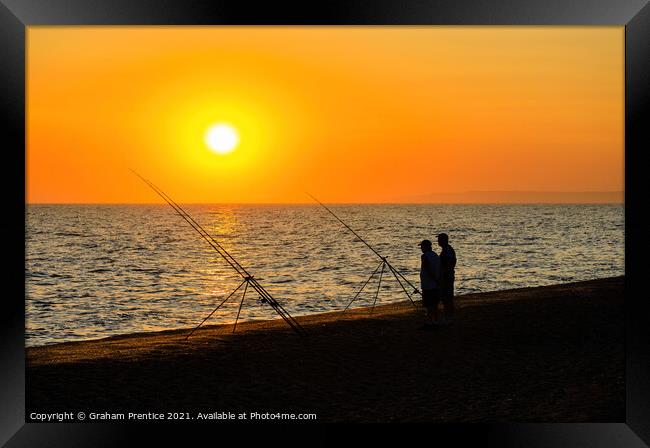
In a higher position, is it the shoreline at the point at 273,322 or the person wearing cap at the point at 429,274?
the person wearing cap at the point at 429,274

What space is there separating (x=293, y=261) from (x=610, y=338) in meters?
32.7

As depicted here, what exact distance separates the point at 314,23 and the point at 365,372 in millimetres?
4368

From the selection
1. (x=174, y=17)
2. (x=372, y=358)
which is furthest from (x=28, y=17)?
(x=372, y=358)

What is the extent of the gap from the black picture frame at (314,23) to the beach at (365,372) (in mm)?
779

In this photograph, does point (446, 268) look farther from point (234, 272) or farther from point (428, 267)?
point (234, 272)

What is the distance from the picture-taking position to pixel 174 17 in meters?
6.38

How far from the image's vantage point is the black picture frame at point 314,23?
20.7 ft

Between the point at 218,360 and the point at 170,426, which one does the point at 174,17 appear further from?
the point at 218,360

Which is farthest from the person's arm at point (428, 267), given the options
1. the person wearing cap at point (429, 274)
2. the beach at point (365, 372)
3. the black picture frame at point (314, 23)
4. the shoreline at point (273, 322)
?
the black picture frame at point (314, 23)

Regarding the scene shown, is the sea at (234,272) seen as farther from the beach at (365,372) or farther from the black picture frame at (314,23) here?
the black picture frame at (314,23)

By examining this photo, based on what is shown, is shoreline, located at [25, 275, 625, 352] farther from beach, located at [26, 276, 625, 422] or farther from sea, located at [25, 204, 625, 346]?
sea, located at [25, 204, 625, 346]

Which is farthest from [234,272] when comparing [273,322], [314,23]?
[314,23]

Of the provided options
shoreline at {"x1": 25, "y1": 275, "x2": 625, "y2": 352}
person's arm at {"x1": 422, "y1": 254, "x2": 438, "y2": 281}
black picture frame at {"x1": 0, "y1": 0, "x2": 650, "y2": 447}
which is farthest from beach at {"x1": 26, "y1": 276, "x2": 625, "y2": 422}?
person's arm at {"x1": 422, "y1": 254, "x2": 438, "y2": 281}

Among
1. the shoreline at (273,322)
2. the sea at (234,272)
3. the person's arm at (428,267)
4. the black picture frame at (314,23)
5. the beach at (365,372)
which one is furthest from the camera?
the sea at (234,272)
